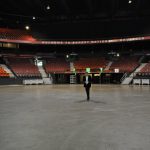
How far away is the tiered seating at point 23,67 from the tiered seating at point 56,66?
258cm

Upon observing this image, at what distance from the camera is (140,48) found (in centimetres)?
4666

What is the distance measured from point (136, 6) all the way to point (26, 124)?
35.7 metres

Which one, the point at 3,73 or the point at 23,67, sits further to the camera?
the point at 23,67

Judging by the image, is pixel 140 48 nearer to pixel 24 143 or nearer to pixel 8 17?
pixel 8 17

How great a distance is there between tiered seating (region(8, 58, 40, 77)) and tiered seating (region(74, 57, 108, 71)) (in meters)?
8.43

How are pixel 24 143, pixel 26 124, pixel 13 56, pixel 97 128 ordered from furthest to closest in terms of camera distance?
pixel 13 56, pixel 26 124, pixel 97 128, pixel 24 143

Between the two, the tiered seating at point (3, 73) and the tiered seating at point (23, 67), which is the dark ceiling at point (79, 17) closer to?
the tiered seating at point (23, 67)

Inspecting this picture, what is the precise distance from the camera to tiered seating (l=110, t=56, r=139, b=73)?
4278 cm

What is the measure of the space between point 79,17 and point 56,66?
36.0ft

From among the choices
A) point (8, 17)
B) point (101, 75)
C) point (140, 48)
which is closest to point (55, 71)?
point (101, 75)

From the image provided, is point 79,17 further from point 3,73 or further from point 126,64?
point 3,73

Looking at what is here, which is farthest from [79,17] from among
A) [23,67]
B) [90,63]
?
[23,67]

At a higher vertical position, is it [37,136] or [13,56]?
[13,56]

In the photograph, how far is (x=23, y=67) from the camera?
46031 millimetres
